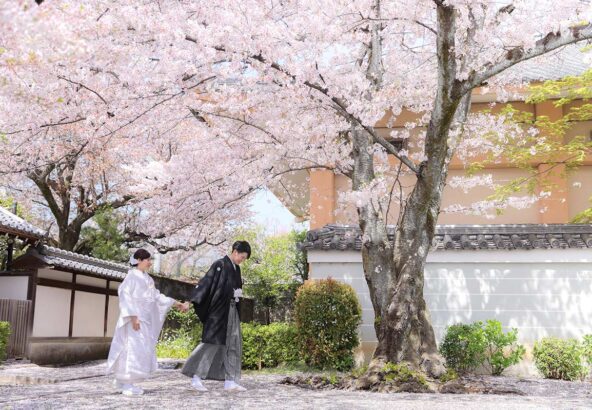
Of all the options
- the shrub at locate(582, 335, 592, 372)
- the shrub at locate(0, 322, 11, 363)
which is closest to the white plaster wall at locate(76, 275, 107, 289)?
the shrub at locate(0, 322, 11, 363)

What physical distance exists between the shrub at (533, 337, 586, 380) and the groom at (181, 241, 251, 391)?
5774 mm

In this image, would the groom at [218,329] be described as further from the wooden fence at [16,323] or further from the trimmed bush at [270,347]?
the wooden fence at [16,323]

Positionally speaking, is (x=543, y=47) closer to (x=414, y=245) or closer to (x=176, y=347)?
(x=414, y=245)

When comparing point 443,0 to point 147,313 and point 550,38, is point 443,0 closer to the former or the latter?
point 550,38

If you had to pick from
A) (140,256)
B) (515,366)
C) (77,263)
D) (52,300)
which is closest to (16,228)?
(77,263)

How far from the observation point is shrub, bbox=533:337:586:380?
10.6 m

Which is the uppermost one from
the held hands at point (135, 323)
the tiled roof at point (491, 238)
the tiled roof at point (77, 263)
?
the tiled roof at point (491, 238)

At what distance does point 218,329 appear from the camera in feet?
25.6

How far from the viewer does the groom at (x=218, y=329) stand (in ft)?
25.3

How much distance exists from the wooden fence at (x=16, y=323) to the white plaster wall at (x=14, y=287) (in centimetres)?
44

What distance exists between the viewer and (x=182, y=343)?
643 inches

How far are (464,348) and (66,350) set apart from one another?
8571mm

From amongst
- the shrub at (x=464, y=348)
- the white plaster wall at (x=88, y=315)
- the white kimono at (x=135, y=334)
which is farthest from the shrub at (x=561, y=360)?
the white plaster wall at (x=88, y=315)

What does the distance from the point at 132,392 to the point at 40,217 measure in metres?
16.5
